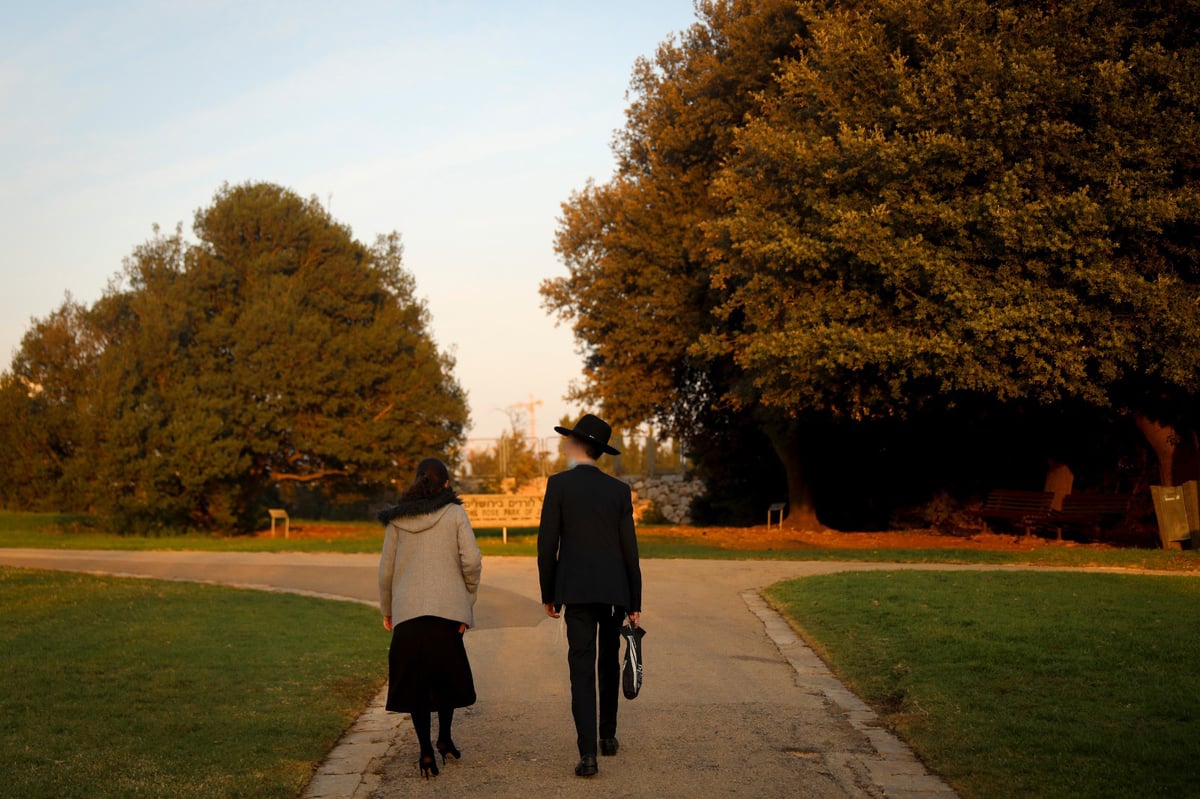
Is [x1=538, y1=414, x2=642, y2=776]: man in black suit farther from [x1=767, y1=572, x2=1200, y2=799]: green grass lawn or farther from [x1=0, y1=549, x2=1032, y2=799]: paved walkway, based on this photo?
[x1=767, y1=572, x2=1200, y2=799]: green grass lawn

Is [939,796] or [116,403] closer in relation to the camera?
[939,796]

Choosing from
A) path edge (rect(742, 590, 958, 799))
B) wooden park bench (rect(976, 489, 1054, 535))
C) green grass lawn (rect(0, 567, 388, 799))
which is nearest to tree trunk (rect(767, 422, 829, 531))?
wooden park bench (rect(976, 489, 1054, 535))

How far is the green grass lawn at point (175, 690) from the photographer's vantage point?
659cm

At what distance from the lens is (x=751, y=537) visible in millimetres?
29828

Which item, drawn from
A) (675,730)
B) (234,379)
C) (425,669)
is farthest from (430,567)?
(234,379)

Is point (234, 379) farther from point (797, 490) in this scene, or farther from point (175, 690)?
A: point (175, 690)

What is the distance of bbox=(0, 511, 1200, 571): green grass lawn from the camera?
20016mm

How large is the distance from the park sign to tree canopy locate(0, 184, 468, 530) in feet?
33.2

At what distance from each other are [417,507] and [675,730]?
7.72ft

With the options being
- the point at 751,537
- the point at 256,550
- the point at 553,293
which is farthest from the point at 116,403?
the point at 751,537

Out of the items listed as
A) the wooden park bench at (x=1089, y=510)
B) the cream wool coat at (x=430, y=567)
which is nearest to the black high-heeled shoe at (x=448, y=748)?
the cream wool coat at (x=430, y=567)

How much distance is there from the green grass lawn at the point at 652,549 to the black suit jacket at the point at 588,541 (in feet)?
46.5

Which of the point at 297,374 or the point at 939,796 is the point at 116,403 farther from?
the point at 939,796

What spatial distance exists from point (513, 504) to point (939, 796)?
74.9 feet
